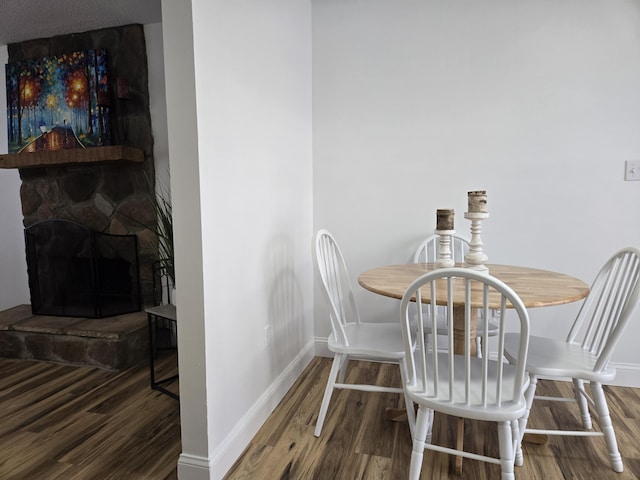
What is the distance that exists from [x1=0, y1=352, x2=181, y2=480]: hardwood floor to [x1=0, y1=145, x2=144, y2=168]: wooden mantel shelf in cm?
137

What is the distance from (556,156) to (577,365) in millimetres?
1315

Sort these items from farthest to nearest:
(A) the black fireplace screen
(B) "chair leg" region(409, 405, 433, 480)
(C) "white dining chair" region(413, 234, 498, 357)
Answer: (A) the black fireplace screen
(C) "white dining chair" region(413, 234, 498, 357)
(B) "chair leg" region(409, 405, 433, 480)

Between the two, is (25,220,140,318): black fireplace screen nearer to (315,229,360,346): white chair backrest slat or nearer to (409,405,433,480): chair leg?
(315,229,360,346): white chair backrest slat

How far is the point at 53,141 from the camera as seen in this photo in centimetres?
301

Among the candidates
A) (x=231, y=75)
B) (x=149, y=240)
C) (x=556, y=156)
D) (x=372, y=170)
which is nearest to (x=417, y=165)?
(x=372, y=170)

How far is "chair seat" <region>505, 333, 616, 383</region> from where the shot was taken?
1.55 m

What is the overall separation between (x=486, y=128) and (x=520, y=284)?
1162 millimetres

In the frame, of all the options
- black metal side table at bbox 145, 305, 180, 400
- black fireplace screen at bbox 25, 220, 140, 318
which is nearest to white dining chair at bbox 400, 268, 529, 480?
black metal side table at bbox 145, 305, 180, 400

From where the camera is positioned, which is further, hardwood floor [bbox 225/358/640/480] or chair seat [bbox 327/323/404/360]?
chair seat [bbox 327/323/404/360]

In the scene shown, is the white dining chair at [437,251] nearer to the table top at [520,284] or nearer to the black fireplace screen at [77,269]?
the table top at [520,284]

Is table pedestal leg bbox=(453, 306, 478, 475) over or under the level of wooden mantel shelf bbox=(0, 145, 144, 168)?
under

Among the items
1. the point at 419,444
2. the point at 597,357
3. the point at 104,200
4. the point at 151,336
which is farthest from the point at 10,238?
the point at 597,357

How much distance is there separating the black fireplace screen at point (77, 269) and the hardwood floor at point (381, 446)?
158 centimetres

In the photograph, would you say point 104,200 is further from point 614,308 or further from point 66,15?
point 614,308
